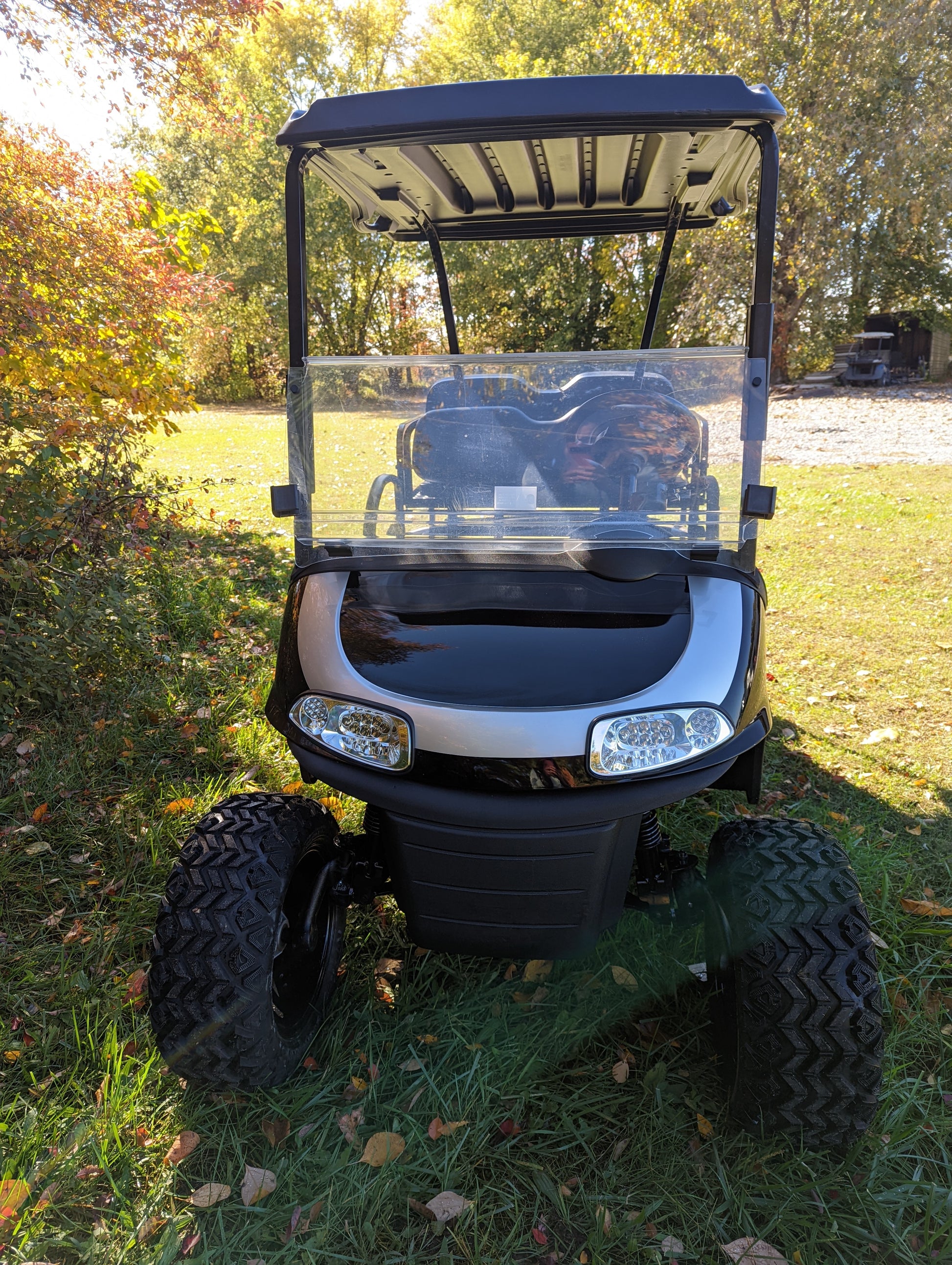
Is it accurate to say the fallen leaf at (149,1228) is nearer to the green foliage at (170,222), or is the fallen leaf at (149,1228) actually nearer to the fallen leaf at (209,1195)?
the fallen leaf at (209,1195)

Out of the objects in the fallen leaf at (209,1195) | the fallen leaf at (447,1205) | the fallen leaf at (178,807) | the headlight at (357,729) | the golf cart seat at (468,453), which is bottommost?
the fallen leaf at (447,1205)

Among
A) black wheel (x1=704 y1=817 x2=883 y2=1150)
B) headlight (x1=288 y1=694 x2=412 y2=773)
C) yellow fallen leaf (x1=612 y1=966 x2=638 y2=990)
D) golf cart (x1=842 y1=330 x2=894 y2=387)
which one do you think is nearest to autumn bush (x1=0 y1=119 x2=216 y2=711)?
headlight (x1=288 y1=694 x2=412 y2=773)

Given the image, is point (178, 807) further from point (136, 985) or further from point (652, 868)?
point (652, 868)

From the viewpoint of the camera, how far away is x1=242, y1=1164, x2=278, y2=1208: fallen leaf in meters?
1.83

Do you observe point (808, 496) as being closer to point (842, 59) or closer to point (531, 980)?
point (531, 980)

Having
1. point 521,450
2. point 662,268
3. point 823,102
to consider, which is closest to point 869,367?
point 823,102

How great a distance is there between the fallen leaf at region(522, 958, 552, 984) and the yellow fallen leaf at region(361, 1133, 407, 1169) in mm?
578

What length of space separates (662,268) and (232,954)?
3.19 metres

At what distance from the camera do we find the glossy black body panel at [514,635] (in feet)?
5.73

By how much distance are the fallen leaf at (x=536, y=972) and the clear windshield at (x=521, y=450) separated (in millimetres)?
1186

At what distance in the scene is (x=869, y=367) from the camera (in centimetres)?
1758

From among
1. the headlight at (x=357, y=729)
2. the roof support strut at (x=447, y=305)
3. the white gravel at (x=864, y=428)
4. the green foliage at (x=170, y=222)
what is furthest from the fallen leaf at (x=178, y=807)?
the white gravel at (x=864, y=428)

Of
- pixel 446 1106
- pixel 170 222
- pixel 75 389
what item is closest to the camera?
pixel 446 1106

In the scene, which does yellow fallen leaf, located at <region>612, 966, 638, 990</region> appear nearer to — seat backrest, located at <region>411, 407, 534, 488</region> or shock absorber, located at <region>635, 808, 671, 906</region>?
shock absorber, located at <region>635, 808, 671, 906</region>
